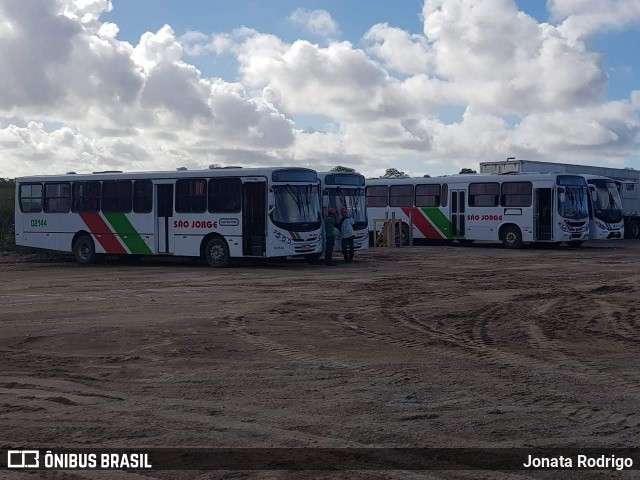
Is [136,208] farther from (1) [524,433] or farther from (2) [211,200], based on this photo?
(1) [524,433]

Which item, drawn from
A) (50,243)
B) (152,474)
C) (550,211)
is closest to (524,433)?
(152,474)

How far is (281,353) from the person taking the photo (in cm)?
1051

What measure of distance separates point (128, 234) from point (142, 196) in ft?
3.97

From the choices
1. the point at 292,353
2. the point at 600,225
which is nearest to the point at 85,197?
the point at 292,353

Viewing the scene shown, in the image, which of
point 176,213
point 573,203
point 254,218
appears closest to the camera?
point 254,218

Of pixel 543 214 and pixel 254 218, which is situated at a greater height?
pixel 543 214

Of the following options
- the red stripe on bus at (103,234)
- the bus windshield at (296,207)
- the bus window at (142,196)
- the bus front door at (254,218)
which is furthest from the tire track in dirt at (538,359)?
the red stripe on bus at (103,234)

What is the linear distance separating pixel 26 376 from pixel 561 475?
5.80 metres

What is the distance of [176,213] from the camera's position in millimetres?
24750

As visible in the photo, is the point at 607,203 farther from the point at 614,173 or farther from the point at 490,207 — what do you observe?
the point at 614,173

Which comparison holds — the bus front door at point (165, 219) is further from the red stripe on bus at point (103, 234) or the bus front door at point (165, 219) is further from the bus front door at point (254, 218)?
the bus front door at point (254, 218)

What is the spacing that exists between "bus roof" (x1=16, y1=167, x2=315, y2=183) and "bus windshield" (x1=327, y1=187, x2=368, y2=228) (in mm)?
3015

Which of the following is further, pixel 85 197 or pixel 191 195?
pixel 85 197

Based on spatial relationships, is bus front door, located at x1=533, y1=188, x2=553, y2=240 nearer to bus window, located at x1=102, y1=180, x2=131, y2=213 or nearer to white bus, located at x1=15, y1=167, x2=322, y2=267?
white bus, located at x1=15, y1=167, x2=322, y2=267
